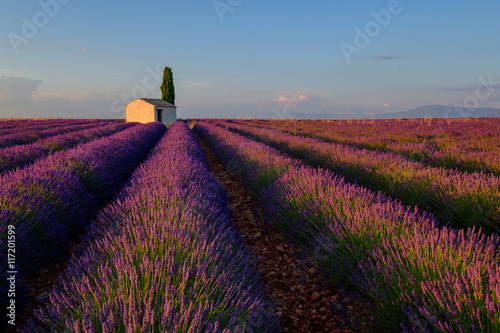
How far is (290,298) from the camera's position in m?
2.67

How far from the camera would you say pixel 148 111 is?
116ft

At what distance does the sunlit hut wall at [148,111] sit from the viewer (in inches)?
1385

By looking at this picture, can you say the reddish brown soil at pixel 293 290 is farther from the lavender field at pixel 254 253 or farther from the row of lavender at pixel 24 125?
the row of lavender at pixel 24 125

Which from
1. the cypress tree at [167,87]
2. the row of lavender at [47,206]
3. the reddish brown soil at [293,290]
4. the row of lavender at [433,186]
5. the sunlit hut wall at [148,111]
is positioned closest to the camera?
the reddish brown soil at [293,290]

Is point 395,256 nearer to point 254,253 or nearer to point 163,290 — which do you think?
point 254,253

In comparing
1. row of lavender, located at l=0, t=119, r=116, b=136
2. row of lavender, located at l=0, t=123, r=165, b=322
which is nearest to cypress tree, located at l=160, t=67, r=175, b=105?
row of lavender, located at l=0, t=119, r=116, b=136

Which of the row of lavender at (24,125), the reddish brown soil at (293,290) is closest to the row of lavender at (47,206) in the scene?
the reddish brown soil at (293,290)

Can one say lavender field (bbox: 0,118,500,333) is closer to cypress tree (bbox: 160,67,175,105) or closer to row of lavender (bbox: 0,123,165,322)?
row of lavender (bbox: 0,123,165,322)

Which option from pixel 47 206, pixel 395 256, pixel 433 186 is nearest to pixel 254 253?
pixel 395 256

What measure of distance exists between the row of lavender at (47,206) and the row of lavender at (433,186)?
3.96 meters

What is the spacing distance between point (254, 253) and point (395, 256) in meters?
1.01

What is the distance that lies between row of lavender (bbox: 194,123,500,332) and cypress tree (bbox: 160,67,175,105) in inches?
1838

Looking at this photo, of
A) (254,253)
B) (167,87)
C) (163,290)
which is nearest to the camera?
(163,290)

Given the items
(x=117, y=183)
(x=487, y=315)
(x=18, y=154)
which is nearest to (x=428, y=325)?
(x=487, y=315)
